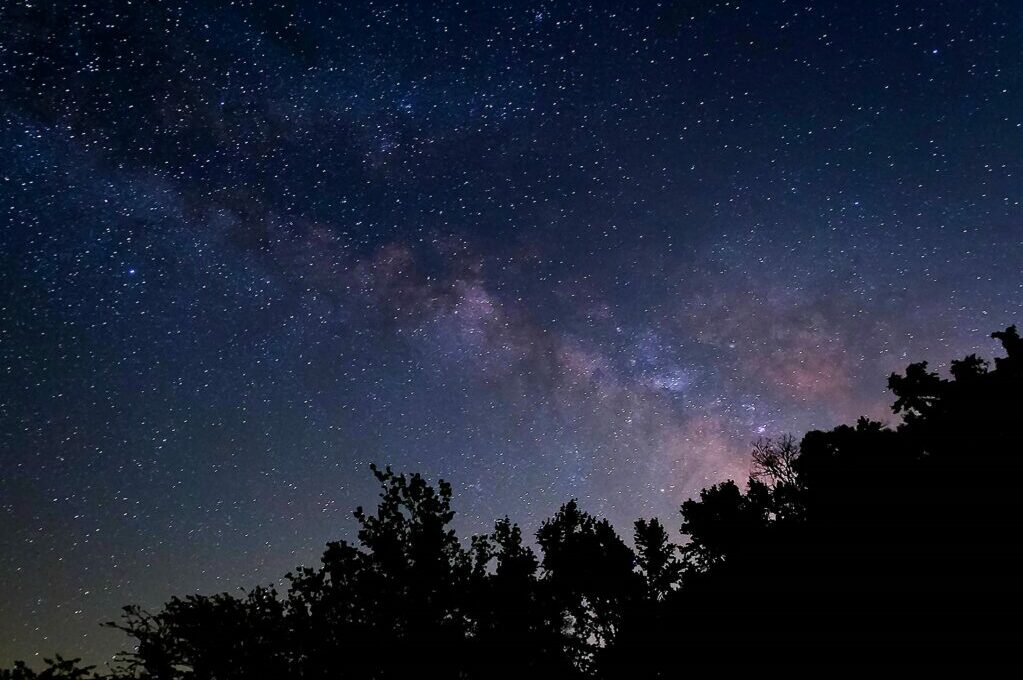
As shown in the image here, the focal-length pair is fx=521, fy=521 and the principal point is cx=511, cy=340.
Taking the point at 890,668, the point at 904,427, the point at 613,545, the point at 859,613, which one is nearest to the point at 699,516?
the point at 613,545

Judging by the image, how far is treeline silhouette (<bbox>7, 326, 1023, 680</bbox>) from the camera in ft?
50.1

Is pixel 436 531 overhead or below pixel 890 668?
overhead

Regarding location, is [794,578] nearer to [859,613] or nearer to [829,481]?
[859,613]

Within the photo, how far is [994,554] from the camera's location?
49.4 ft

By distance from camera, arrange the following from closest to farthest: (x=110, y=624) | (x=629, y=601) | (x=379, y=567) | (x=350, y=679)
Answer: (x=350, y=679) → (x=110, y=624) → (x=379, y=567) → (x=629, y=601)

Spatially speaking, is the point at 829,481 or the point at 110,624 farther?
the point at 829,481

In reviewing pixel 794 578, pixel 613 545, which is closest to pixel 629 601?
pixel 613 545

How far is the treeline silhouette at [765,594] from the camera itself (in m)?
15.3

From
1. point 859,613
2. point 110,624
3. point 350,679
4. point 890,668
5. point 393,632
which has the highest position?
point 110,624

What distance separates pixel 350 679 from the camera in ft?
51.1

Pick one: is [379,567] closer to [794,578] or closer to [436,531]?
[436,531]

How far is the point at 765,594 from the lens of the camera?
19812 mm

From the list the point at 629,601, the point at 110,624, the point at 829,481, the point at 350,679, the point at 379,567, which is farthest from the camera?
the point at 629,601

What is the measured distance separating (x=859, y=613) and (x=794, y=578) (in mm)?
2880
